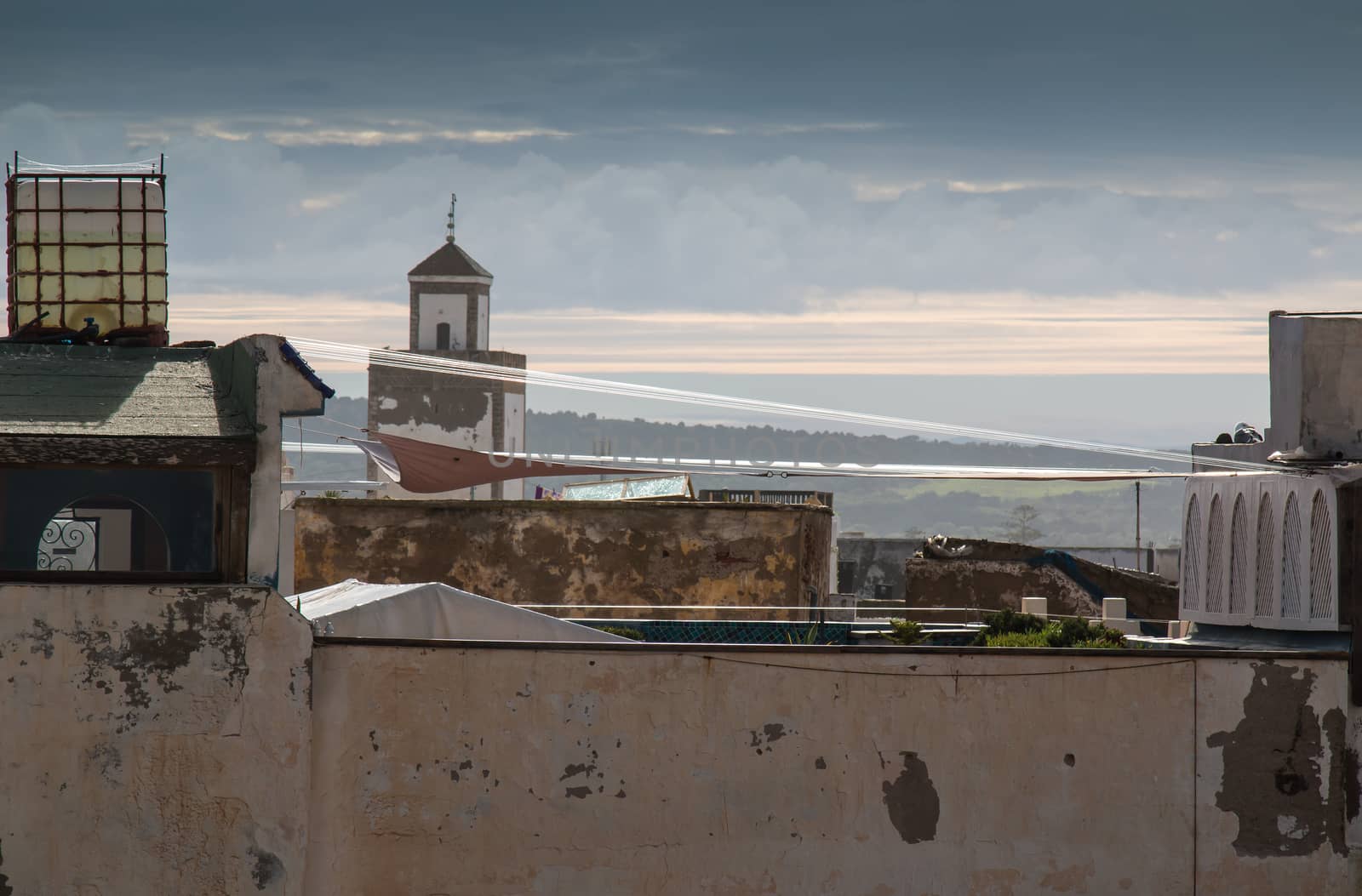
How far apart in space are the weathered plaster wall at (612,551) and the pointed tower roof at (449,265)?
38128mm

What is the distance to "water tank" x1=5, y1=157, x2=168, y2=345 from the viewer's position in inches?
467

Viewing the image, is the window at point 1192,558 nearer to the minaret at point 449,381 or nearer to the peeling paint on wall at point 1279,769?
the peeling paint on wall at point 1279,769

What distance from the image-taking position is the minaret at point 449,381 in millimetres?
56375

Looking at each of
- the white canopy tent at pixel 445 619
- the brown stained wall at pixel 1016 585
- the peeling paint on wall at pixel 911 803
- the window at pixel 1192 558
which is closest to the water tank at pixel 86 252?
the white canopy tent at pixel 445 619

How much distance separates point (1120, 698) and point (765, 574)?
30.2 ft

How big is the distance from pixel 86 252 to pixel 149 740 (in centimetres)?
416

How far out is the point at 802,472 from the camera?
42.8ft

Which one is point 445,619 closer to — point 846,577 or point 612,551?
point 612,551

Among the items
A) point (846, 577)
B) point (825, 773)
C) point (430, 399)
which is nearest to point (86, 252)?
point (825, 773)

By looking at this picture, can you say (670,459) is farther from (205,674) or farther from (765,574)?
(765,574)

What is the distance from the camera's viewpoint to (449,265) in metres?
58.0

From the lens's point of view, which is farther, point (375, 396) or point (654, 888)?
point (375, 396)

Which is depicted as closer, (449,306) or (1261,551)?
(1261,551)

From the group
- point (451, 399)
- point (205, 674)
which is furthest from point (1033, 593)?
point (451, 399)
